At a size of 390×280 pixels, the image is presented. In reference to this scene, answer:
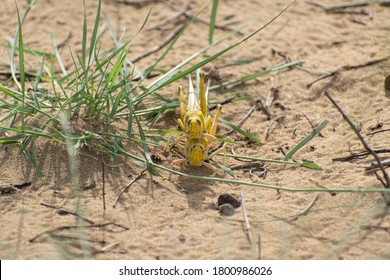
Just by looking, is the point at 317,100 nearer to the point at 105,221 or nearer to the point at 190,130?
the point at 190,130

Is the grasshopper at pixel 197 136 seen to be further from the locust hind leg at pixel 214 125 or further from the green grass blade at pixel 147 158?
the green grass blade at pixel 147 158

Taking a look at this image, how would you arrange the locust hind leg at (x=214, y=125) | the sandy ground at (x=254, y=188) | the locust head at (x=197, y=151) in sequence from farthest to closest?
the locust hind leg at (x=214, y=125) < the locust head at (x=197, y=151) < the sandy ground at (x=254, y=188)

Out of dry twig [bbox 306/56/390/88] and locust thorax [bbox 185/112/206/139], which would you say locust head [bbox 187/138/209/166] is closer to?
locust thorax [bbox 185/112/206/139]

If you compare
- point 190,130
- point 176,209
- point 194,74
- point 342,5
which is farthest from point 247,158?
point 342,5

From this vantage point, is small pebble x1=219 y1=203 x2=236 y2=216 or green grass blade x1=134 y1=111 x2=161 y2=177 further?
green grass blade x1=134 y1=111 x2=161 y2=177

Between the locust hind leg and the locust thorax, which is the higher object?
the locust hind leg

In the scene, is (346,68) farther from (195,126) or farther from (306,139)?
(195,126)

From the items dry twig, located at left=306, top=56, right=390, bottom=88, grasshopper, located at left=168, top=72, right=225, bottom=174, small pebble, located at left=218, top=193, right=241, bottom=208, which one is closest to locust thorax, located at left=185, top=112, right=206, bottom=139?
grasshopper, located at left=168, top=72, right=225, bottom=174

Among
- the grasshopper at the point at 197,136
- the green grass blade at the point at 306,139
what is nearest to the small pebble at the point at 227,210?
the grasshopper at the point at 197,136

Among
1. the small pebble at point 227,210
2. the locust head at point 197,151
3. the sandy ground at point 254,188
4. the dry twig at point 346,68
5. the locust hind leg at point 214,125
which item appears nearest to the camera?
the sandy ground at point 254,188
